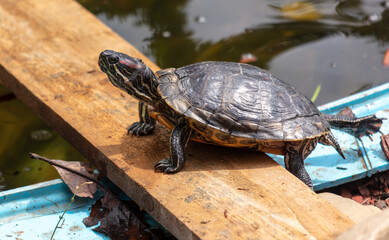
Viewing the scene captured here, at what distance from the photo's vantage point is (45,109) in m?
3.74

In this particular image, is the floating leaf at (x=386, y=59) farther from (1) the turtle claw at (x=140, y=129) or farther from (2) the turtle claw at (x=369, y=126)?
(1) the turtle claw at (x=140, y=129)

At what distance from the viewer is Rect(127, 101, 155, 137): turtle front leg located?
336cm

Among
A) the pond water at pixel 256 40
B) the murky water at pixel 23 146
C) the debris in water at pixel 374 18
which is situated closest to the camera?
the murky water at pixel 23 146

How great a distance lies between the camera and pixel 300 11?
5652 mm

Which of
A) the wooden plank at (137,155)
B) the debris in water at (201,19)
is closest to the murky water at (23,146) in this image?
the wooden plank at (137,155)

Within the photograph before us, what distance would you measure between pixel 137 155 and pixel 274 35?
8.69 ft

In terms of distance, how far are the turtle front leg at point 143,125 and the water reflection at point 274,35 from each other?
161 cm

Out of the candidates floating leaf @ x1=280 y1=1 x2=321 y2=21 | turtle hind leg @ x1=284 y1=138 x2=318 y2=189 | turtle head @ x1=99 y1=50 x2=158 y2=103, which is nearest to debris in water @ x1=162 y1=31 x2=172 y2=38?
floating leaf @ x1=280 y1=1 x2=321 y2=21

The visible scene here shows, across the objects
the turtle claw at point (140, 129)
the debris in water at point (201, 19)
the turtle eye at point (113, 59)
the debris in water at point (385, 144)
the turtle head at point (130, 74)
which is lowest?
the debris in water at point (385, 144)

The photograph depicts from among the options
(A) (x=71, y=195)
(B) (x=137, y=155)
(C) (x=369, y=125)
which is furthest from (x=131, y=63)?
(C) (x=369, y=125)

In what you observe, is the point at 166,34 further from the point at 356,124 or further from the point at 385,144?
the point at 385,144

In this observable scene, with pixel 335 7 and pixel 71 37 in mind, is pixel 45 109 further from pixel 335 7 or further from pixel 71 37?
pixel 335 7

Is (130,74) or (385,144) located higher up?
(130,74)

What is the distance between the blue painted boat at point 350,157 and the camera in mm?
3514
